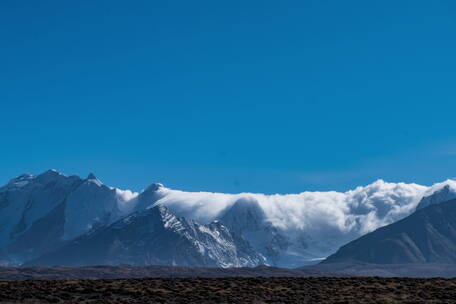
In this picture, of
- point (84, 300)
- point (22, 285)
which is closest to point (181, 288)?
point (84, 300)

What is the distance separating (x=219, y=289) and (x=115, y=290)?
8649mm

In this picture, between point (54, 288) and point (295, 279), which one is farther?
point (295, 279)

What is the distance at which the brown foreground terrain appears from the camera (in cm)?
5834

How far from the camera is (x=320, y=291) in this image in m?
63.2

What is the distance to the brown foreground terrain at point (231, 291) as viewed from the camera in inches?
2297

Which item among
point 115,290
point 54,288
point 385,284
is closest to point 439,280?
point 385,284

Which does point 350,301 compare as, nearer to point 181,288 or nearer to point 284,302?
point 284,302

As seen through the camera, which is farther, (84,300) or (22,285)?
(22,285)

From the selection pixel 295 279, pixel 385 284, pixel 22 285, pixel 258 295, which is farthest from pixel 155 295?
pixel 385 284

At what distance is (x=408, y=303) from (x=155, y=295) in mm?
19811

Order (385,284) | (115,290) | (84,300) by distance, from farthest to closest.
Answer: (385,284) → (115,290) → (84,300)

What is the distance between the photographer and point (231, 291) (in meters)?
62.2

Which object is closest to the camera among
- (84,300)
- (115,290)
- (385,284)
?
(84,300)

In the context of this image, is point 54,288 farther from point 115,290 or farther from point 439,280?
point 439,280
